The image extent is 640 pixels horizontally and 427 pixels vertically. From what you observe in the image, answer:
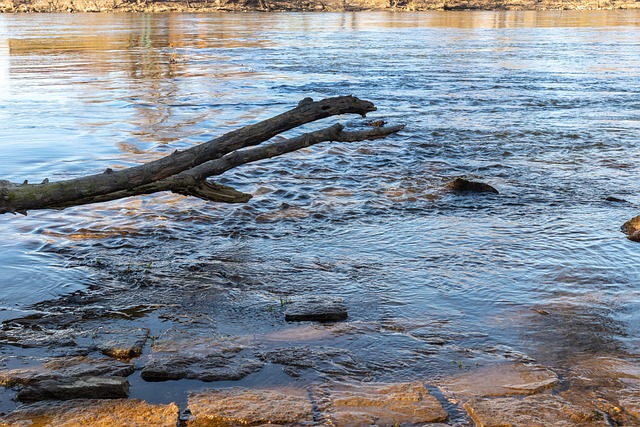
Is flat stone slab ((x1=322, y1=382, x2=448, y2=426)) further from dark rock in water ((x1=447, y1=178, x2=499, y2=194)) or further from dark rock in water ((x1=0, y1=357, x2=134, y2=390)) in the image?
dark rock in water ((x1=447, y1=178, x2=499, y2=194))

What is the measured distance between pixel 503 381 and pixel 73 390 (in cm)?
252

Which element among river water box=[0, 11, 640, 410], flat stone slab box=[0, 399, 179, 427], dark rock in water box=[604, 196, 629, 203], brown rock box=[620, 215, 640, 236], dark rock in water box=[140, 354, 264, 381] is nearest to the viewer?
flat stone slab box=[0, 399, 179, 427]

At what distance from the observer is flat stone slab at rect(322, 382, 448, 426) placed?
4188 mm

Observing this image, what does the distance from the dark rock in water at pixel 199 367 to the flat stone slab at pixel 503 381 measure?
4.09 ft

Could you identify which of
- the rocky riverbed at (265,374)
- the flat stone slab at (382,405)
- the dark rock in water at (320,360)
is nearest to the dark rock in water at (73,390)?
the rocky riverbed at (265,374)

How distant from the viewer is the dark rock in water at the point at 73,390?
431 centimetres

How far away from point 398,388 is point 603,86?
1644 centimetres

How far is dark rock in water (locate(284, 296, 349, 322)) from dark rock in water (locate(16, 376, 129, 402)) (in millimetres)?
1507

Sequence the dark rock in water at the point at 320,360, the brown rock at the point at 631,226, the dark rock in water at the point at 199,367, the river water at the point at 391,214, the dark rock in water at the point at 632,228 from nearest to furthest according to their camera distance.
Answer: the dark rock in water at the point at 199,367 → the dark rock in water at the point at 320,360 → the river water at the point at 391,214 → the dark rock in water at the point at 632,228 → the brown rock at the point at 631,226

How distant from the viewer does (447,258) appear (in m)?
6.94

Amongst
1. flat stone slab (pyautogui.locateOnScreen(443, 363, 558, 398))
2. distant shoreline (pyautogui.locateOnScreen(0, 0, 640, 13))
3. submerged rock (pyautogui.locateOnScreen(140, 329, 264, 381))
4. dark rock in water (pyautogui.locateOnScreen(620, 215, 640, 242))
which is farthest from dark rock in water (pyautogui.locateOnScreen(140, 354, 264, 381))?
distant shoreline (pyautogui.locateOnScreen(0, 0, 640, 13))

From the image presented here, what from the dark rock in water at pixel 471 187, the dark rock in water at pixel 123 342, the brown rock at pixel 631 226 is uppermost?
the dark rock in water at pixel 471 187

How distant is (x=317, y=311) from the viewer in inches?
219

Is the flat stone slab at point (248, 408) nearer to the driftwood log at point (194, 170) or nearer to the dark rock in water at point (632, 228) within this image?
the driftwood log at point (194, 170)
